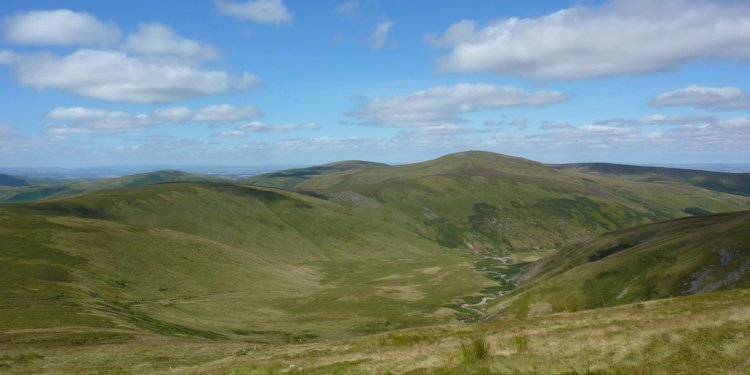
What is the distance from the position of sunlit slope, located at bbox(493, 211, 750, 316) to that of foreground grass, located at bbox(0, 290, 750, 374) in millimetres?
46895

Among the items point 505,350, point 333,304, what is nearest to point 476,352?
point 505,350

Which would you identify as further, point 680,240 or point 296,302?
point 296,302

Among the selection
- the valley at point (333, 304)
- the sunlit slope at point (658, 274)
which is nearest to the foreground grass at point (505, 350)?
the valley at point (333, 304)

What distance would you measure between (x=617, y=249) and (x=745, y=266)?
54648 millimetres

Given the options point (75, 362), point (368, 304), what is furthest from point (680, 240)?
point (75, 362)

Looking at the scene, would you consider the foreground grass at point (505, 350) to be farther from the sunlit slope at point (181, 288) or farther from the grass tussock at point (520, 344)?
the sunlit slope at point (181, 288)

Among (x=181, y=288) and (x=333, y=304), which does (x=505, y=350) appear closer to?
(x=333, y=304)

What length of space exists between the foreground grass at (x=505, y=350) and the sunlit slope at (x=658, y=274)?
46.9 meters

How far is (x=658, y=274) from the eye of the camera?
97.5 m

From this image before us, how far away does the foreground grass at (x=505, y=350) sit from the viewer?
74.8ft

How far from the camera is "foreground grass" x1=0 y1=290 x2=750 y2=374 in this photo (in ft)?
74.8

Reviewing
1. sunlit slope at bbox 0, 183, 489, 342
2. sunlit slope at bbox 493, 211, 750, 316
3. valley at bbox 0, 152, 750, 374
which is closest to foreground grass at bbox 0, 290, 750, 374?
valley at bbox 0, 152, 750, 374

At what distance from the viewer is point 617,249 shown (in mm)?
140000

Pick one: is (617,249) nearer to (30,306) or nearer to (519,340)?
(519,340)
